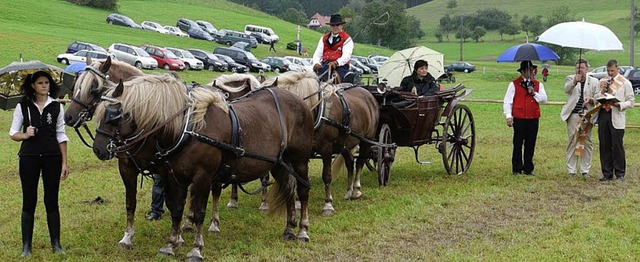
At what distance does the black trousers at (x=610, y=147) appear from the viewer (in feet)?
35.6

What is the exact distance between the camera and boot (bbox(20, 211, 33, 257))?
6.62m

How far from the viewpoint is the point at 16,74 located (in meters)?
6.63

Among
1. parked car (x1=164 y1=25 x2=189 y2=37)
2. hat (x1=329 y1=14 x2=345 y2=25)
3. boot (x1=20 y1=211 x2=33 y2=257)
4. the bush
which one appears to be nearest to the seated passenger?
hat (x1=329 y1=14 x2=345 y2=25)

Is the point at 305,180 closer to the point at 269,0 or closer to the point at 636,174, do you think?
the point at 636,174

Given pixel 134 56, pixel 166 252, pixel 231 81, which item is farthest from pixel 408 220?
pixel 134 56

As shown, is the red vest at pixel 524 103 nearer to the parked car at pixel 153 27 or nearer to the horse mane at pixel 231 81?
the horse mane at pixel 231 81

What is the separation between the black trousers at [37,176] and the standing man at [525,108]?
280 inches

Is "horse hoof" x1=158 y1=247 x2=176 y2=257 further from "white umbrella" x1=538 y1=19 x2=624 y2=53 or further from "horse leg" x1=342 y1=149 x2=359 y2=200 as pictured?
"white umbrella" x1=538 y1=19 x2=624 y2=53

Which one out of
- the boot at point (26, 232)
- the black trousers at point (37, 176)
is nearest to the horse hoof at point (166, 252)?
the black trousers at point (37, 176)

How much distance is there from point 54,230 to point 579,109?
8159mm

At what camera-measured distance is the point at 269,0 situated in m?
144

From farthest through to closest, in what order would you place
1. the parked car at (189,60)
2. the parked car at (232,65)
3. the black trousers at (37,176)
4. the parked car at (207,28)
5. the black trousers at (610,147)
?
the parked car at (207,28), the parked car at (232,65), the parked car at (189,60), the black trousers at (610,147), the black trousers at (37,176)

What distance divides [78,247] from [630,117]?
2015 centimetres

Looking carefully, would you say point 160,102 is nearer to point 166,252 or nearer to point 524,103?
point 166,252
